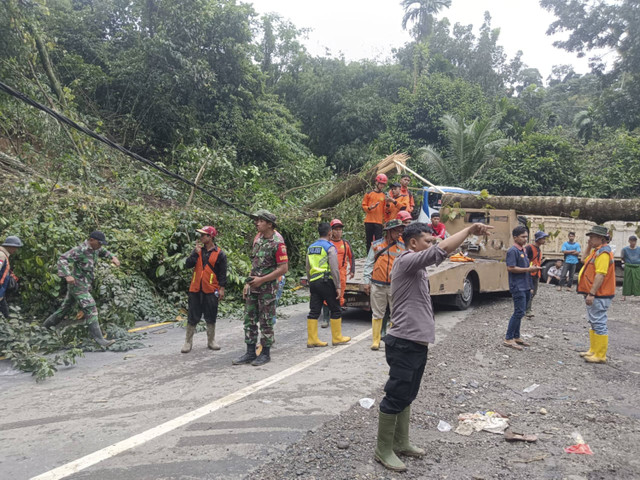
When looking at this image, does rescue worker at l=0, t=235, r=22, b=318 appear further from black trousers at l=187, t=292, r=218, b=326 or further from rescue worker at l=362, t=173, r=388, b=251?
rescue worker at l=362, t=173, r=388, b=251

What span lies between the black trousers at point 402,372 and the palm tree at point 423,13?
40.9 m

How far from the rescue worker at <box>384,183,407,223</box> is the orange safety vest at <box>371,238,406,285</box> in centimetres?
234

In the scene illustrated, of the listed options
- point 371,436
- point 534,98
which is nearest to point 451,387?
point 371,436

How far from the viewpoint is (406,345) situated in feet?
11.1

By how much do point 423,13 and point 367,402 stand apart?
41.5 metres

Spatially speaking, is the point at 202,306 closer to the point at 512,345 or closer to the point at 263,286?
the point at 263,286

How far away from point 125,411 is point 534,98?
3331 centimetres

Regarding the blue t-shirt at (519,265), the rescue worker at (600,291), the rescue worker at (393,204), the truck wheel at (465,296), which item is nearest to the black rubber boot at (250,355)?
the blue t-shirt at (519,265)

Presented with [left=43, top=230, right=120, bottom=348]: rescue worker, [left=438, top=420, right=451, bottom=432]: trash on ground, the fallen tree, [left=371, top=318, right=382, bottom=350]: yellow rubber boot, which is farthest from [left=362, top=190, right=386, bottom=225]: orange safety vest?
[left=438, top=420, right=451, bottom=432]: trash on ground

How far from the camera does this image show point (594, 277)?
633cm

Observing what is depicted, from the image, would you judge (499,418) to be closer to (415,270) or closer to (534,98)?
(415,270)

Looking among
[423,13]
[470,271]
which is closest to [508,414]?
[470,271]

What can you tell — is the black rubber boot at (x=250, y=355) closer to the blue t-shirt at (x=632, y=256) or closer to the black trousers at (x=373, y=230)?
the black trousers at (x=373, y=230)

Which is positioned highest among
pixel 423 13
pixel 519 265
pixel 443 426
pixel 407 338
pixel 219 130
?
pixel 423 13
